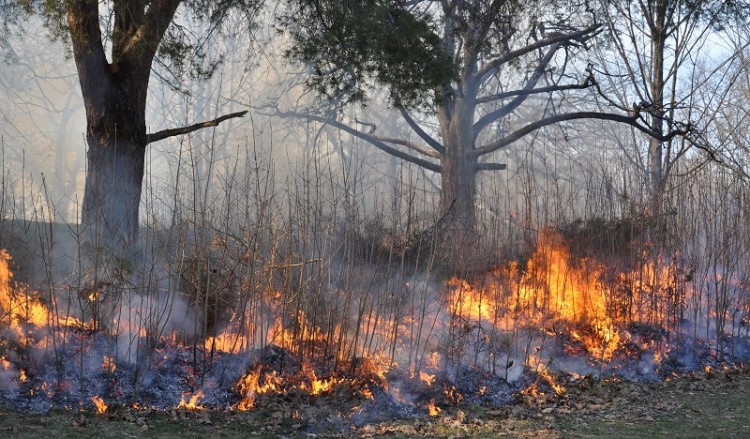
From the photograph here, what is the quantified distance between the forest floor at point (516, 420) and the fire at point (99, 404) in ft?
0.17

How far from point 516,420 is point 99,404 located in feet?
10.4

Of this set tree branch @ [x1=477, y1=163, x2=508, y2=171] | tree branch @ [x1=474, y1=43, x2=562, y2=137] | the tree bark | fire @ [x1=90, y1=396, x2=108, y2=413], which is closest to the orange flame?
fire @ [x1=90, y1=396, x2=108, y2=413]

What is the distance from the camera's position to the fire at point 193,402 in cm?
555

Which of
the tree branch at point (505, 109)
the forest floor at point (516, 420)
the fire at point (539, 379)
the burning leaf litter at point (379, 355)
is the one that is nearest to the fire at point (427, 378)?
the burning leaf litter at point (379, 355)

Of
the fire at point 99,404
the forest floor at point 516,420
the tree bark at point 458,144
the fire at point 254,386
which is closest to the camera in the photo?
the forest floor at point 516,420

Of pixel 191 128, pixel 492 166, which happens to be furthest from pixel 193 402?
pixel 492 166

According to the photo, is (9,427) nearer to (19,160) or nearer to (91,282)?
(91,282)

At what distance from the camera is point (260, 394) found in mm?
5859

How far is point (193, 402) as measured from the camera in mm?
Answer: 5648

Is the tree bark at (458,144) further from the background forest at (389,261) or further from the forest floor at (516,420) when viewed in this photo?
the forest floor at (516,420)

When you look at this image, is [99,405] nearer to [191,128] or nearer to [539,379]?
[191,128]

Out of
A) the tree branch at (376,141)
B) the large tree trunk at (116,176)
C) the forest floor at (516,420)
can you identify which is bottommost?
the forest floor at (516,420)

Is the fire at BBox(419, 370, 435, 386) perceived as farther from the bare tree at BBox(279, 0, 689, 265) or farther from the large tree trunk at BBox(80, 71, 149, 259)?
the large tree trunk at BBox(80, 71, 149, 259)

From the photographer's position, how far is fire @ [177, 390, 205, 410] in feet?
18.2
